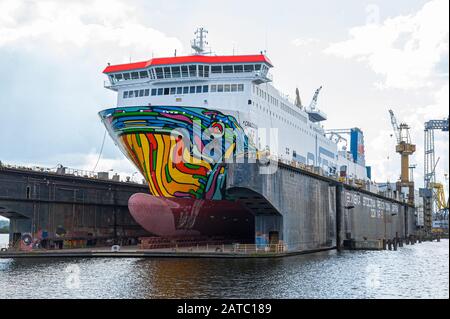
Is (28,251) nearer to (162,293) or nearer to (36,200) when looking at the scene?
(36,200)

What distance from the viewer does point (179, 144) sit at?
40188 mm

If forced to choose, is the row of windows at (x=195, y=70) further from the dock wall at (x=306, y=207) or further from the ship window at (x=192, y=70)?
the dock wall at (x=306, y=207)

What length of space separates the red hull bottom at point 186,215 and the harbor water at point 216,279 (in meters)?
4.38

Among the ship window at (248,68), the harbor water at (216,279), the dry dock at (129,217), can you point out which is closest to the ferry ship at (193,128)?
the ship window at (248,68)

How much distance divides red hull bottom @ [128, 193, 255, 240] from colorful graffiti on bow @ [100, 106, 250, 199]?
1.09 meters

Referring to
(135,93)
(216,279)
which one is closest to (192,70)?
(135,93)

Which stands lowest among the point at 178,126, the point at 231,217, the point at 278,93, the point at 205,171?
the point at 231,217

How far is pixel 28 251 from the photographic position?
1609 inches

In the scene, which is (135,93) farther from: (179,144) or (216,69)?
(179,144)

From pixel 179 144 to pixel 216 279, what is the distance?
44.3ft

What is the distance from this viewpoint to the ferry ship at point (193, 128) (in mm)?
40156

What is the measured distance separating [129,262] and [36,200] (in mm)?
11841
